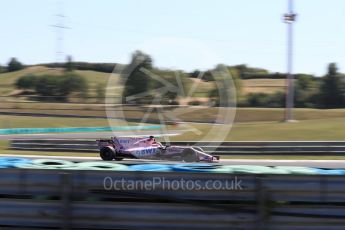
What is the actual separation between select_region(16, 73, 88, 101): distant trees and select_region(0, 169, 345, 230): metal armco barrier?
8943cm

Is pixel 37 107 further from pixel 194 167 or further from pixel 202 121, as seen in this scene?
pixel 194 167

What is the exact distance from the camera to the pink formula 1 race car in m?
15.5

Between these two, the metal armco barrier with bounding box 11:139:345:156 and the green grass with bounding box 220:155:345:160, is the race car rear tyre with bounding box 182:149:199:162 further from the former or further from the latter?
the metal armco barrier with bounding box 11:139:345:156

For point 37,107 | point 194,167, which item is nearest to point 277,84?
point 37,107

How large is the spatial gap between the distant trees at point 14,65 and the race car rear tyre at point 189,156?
139530mm

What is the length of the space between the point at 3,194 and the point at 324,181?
299 cm

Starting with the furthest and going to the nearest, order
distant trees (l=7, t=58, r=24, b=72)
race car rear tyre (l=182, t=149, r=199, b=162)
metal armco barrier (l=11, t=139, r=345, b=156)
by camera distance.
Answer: distant trees (l=7, t=58, r=24, b=72) < metal armco barrier (l=11, t=139, r=345, b=156) < race car rear tyre (l=182, t=149, r=199, b=162)

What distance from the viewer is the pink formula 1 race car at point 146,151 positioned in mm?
15484

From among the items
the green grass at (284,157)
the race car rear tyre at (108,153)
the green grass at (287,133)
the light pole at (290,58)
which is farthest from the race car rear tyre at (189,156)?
the light pole at (290,58)

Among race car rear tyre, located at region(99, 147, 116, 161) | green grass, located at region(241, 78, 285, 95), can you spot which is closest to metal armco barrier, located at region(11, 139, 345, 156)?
race car rear tyre, located at region(99, 147, 116, 161)

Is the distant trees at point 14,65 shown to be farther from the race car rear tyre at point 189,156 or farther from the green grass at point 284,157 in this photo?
the race car rear tyre at point 189,156

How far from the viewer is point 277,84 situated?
101 m

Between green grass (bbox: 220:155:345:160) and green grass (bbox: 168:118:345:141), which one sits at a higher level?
green grass (bbox: 168:118:345:141)

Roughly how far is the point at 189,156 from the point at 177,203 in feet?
34.9
